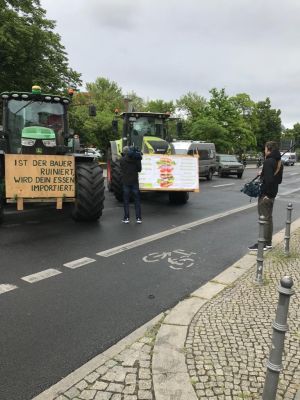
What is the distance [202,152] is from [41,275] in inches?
761

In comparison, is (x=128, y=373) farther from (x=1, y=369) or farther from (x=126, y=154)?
(x=126, y=154)

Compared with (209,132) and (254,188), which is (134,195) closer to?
(254,188)

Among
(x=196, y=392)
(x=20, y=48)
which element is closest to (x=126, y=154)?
(x=196, y=392)

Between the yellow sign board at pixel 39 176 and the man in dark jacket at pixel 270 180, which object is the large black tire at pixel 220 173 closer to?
the yellow sign board at pixel 39 176

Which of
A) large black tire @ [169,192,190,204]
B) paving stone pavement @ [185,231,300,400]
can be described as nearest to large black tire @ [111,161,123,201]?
large black tire @ [169,192,190,204]

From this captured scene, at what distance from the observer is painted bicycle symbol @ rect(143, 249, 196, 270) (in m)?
6.41

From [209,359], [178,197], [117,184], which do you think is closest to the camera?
[209,359]

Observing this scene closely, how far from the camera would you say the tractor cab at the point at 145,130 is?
14016mm

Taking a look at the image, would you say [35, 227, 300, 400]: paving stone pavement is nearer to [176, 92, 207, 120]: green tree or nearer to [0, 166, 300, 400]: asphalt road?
[0, 166, 300, 400]: asphalt road

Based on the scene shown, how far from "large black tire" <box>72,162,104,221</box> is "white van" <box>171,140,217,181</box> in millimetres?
14057

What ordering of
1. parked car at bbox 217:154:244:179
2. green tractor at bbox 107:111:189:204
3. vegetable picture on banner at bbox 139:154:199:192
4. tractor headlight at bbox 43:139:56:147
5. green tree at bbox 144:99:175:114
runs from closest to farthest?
tractor headlight at bbox 43:139:56:147, vegetable picture on banner at bbox 139:154:199:192, green tractor at bbox 107:111:189:204, parked car at bbox 217:154:244:179, green tree at bbox 144:99:175:114

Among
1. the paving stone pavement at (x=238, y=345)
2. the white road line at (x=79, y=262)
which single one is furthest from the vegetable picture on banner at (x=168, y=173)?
the paving stone pavement at (x=238, y=345)

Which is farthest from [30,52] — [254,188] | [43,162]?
[254,188]

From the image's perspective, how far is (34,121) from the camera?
979 centimetres
